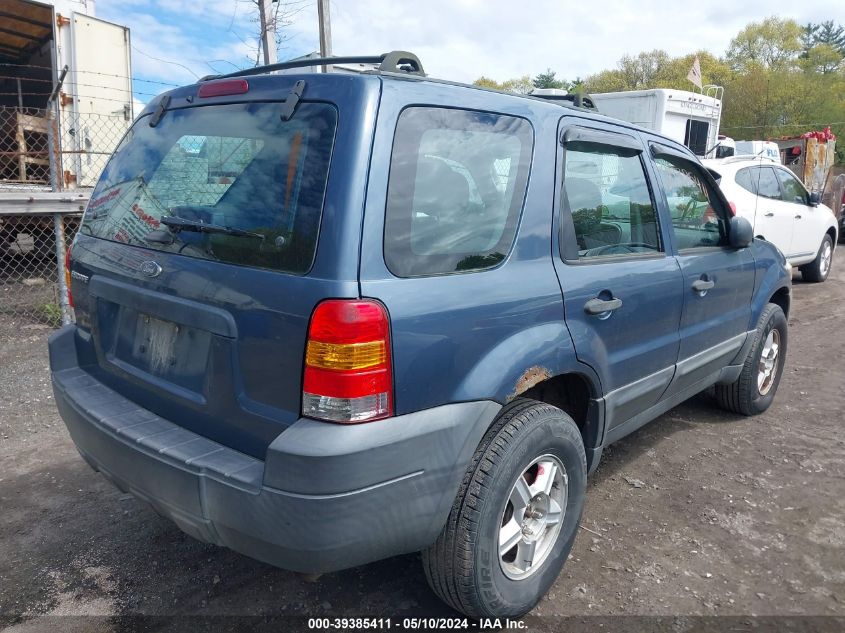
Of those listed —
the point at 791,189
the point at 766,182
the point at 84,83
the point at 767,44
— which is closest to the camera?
the point at 84,83

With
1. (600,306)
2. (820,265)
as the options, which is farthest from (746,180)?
(600,306)

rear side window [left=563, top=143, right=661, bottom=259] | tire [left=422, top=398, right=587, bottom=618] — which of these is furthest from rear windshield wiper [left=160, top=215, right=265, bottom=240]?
rear side window [left=563, top=143, right=661, bottom=259]

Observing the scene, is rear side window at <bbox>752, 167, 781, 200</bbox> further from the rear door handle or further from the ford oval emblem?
the ford oval emblem

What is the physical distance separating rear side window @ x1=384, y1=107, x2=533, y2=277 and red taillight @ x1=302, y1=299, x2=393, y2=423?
0.65 ft

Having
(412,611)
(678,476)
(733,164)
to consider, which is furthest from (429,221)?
(733,164)

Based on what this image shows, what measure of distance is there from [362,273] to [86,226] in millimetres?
1576

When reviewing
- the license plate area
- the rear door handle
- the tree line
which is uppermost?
the tree line

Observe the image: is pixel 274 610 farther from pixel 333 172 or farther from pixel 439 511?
pixel 333 172

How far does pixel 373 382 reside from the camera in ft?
6.34

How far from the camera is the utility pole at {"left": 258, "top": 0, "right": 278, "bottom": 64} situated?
6664mm

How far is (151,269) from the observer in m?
2.34

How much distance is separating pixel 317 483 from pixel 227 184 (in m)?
1.09

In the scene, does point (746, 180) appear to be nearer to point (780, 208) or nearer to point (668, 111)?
point (780, 208)

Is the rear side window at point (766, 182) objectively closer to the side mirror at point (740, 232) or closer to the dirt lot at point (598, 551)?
the dirt lot at point (598, 551)
